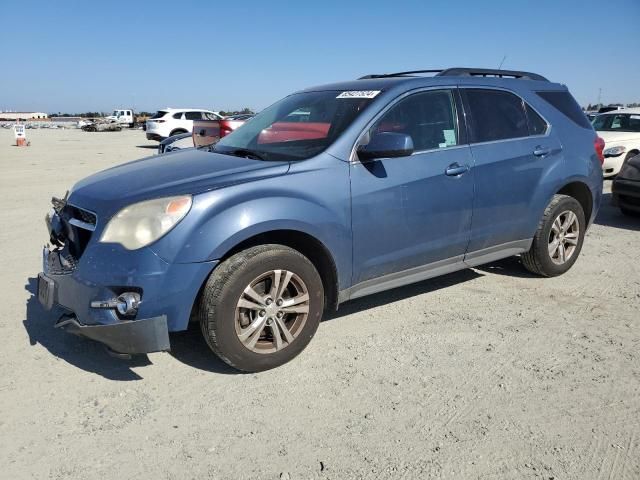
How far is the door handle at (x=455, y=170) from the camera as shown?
399 cm

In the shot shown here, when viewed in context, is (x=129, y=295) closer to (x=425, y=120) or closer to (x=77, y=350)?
(x=77, y=350)

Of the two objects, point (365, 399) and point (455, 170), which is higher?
point (455, 170)

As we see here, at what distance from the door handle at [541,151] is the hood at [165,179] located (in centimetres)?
239

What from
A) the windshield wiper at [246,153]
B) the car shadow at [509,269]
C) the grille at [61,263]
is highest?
the windshield wiper at [246,153]

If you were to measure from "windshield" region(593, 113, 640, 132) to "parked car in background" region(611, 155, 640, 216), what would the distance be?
13.8 ft

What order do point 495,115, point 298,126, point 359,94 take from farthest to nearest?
point 495,115 → point 298,126 → point 359,94

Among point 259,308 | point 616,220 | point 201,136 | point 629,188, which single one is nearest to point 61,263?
point 259,308

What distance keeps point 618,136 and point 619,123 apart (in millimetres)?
838

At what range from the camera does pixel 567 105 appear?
5074mm

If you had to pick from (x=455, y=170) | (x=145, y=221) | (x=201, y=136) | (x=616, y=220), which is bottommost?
(x=616, y=220)

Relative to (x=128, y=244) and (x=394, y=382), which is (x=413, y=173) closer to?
(x=394, y=382)

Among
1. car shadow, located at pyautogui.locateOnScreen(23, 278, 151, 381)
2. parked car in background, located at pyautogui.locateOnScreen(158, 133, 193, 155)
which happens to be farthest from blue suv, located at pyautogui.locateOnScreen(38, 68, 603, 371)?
parked car in background, located at pyautogui.locateOnScreen(158, 133, 193, 155)

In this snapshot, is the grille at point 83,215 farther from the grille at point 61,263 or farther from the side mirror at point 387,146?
the side mirror at point 387,146

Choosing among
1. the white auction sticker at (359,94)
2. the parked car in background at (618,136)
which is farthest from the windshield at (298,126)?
the parked car in background at (618,136)
